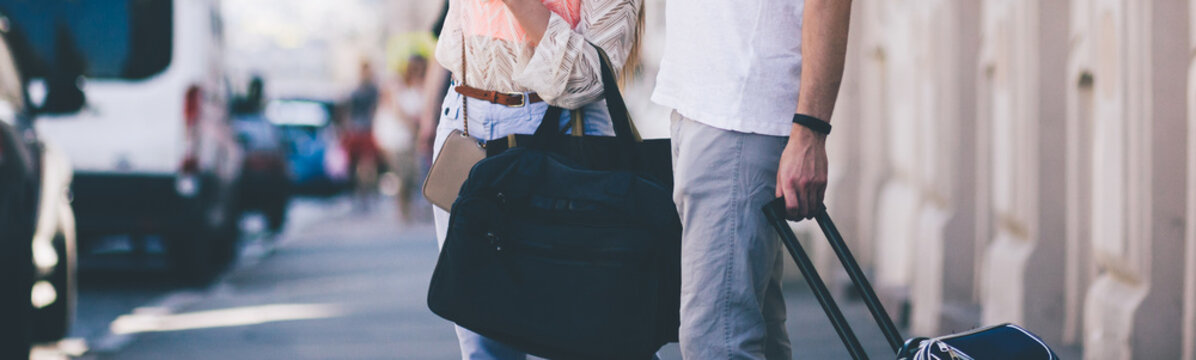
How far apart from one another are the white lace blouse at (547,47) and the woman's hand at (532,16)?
13 mm

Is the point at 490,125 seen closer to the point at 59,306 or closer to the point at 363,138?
the point at 59,306

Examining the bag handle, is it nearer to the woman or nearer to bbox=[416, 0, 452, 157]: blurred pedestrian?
the woman

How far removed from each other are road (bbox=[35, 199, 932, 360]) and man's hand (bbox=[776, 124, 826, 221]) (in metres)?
3.74

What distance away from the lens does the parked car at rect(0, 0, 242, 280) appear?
968 cm

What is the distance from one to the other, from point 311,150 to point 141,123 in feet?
48.5

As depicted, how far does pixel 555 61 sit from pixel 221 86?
8.18 meters

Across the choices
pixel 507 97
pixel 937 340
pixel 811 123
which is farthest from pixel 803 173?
pixel 507 97

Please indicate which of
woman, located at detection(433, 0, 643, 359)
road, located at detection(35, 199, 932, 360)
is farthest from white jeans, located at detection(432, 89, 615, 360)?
road, located at detection(35, 199, 932, 360)

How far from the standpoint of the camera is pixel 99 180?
31.8 ft

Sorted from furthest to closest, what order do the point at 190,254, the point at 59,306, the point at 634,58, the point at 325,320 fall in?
the point at 190,254, the point at 325,320, the point at 59,306, the point at 634,58

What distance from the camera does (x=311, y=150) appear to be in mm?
24438

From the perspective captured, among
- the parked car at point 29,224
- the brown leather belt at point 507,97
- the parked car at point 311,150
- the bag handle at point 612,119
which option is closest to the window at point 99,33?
the parked car at point 29,224

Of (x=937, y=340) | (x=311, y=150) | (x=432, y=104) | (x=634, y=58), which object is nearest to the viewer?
(x=937, y=340)

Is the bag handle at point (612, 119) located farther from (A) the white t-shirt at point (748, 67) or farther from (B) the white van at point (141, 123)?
(B) the white van at point (141, 123)
